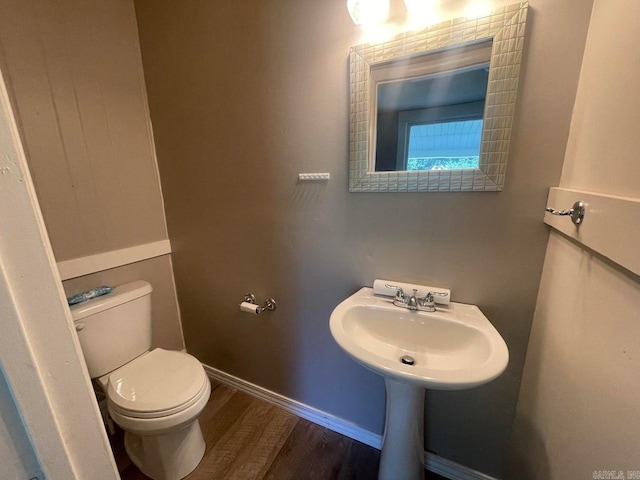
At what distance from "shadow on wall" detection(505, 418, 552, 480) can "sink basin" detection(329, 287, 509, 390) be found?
12.2 inches

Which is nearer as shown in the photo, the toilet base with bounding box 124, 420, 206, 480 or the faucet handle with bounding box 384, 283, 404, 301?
the faucet handle with bounding box 384, 283, 404, 301

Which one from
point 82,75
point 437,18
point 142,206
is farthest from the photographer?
point 142,206

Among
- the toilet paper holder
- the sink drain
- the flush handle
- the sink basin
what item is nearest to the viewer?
the flush handle

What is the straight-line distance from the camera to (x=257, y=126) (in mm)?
1229

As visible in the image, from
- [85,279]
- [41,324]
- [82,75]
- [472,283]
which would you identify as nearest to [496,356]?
[472,283]

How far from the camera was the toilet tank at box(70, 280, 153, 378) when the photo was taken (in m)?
1.17

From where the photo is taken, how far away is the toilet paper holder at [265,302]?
4.64 feet

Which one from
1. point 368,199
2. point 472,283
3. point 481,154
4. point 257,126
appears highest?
point 257,126

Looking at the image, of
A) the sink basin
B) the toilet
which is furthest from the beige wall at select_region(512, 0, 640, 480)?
the toilet

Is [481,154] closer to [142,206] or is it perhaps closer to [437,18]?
[437,18]

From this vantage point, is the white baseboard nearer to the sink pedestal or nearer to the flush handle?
the sink pedestal

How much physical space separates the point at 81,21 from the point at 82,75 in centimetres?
24

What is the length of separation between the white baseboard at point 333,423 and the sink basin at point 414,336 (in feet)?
2.00

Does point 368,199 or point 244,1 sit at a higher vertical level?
point 244,1
